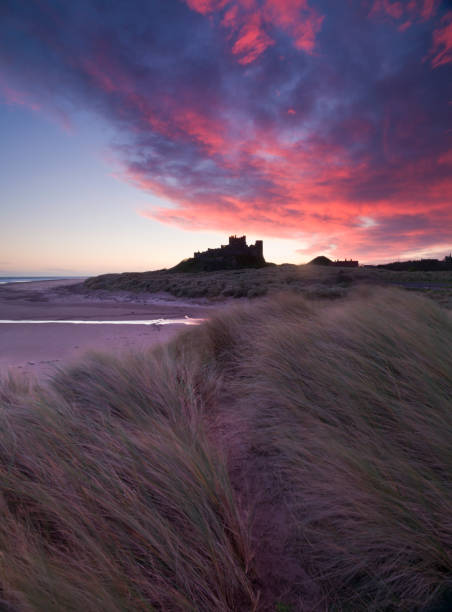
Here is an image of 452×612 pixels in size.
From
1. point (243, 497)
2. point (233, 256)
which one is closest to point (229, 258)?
point (233, 256)

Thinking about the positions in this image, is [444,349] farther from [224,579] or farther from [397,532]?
[224,579]

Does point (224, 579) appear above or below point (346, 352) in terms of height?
below

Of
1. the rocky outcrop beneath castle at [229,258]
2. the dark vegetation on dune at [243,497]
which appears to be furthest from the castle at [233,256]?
the dark vegetation on dune at [243,497]

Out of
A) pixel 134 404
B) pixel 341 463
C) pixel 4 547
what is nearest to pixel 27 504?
pixel 4 547

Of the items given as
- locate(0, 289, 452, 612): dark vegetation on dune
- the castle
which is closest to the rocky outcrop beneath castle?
the castle

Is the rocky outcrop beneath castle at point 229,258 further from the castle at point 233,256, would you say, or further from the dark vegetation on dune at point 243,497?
the dark vegetation on dune at point 243,497

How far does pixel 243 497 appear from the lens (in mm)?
1711

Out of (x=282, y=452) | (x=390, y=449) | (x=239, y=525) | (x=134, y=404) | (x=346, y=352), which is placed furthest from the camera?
(x=346, y=352)

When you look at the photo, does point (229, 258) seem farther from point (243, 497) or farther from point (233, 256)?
point (243, 497)

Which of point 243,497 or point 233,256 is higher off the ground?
point 233,256

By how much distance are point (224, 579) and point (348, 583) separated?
0.51m

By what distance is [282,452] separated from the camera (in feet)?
6.51

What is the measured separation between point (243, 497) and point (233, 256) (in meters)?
54.1

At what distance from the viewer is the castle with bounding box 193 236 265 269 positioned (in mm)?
51844
